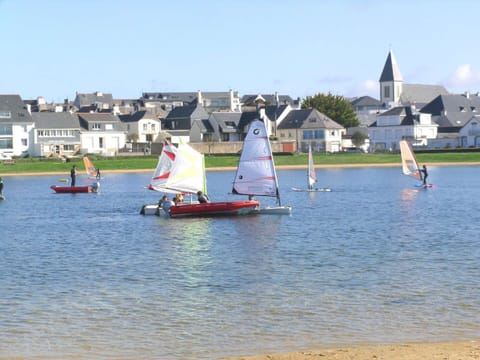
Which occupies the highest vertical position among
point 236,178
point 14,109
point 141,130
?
point 14,109

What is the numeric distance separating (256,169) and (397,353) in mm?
35070

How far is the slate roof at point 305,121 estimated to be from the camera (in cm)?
16525

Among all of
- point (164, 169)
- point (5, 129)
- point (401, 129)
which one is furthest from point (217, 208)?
point (401, 129)

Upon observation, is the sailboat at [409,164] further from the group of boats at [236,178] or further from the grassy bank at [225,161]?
the grassy bank at [225,161]

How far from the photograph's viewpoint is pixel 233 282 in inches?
1176

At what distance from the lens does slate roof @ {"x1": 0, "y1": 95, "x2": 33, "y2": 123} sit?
148 m

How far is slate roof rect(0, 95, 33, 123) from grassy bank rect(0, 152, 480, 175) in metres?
13.6

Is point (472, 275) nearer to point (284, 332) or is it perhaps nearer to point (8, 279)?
point (284, 332)

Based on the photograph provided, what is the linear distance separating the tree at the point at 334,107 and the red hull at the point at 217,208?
136 m

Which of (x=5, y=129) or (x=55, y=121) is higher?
(x=55, y=121)

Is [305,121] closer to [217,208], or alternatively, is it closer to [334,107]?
[334,107]

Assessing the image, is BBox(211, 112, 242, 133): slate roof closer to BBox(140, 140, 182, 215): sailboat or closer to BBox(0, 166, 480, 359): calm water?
BBox(0, 166, 480, 359): calm water

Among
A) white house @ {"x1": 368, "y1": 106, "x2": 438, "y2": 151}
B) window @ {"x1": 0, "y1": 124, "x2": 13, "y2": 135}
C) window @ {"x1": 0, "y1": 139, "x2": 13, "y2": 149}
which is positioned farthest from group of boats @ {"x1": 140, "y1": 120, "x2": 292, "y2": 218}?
white house @ {"x1": 368, "y1": 106, "x2": 438, "y2": 151}

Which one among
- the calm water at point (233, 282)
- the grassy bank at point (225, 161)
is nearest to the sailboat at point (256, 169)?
the calm water at point (233, 282)
